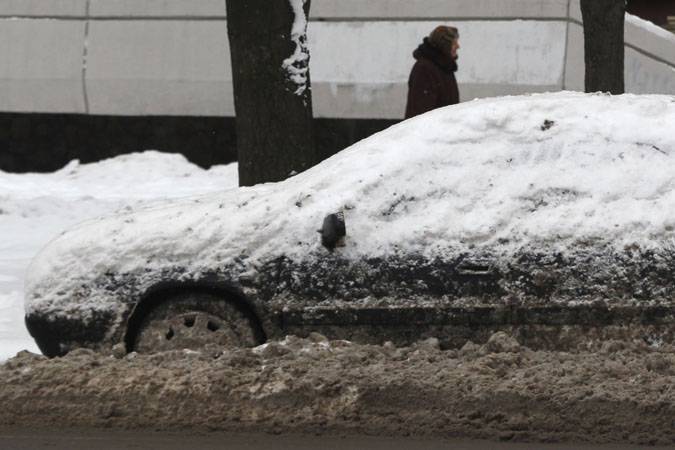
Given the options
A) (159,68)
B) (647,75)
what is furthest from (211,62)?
(647,75)

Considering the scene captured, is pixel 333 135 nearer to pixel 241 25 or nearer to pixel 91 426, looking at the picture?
pixel 241 25

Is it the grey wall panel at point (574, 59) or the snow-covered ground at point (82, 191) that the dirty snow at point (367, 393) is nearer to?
the snow-covered ground at point (82, 191)

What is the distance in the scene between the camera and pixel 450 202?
7.01 m

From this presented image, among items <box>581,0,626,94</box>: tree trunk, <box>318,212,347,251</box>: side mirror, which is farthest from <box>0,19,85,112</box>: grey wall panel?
<box>318,212,347,251</box>: side mirror

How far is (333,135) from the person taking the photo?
639 inches

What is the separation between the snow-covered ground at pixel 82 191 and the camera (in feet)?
43.3

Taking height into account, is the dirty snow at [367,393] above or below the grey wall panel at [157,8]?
below

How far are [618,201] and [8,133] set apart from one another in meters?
11.4

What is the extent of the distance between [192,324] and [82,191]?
904 centimetres

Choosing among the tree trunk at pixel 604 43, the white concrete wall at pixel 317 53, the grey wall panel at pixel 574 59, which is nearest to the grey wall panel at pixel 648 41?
the white concrete wall at pixel 317 53

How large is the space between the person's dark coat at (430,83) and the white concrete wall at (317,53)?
4.35m

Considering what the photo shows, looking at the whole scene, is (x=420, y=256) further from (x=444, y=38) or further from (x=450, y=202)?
(x=444, y=38)

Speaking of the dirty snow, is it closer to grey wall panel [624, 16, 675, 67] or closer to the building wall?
the building wall

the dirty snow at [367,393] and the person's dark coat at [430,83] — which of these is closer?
the dirty snow at [367,393]
